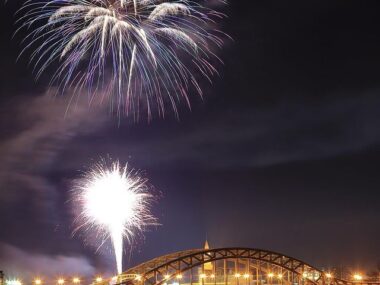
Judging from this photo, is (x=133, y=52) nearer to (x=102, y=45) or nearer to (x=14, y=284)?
(x=102, y=45)

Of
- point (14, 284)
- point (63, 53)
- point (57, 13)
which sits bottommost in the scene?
point (14, 284)

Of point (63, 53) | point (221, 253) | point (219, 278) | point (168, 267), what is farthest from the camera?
point (219, 278)

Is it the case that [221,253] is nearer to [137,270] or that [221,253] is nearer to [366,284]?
[137,270]

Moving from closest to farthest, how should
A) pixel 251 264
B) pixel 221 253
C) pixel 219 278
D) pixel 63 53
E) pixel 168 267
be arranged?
pixel 63 53 < pixel 168 267 < pixel 221 253 < pixel 251 264 < pixel 219 278

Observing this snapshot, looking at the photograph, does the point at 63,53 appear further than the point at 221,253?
No

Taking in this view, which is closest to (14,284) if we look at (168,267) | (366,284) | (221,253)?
Answer: (168,267)

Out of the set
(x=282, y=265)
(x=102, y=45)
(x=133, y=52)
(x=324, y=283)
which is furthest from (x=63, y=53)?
(x=324, y=283)

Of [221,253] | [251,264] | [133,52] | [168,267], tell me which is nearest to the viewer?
[133,52]

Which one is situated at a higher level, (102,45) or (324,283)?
(102,45)

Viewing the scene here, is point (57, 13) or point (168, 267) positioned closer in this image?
point (57, 13)
